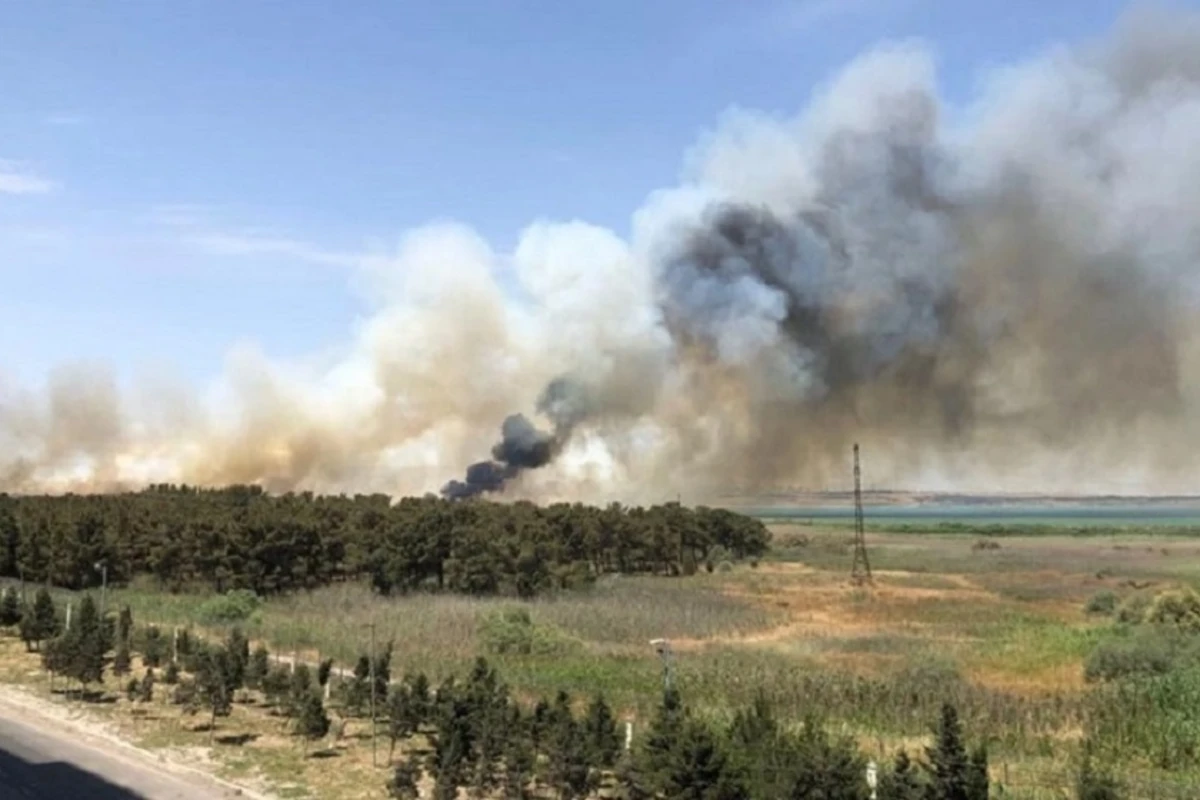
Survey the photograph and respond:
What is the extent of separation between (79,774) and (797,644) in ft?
109

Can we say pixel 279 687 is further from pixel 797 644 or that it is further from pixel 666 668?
pixel 797 644

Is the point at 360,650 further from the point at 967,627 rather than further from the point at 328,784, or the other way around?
the point at 967,627

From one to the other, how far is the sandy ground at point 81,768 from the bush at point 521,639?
17839 millimetres

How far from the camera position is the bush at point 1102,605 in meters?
69.6

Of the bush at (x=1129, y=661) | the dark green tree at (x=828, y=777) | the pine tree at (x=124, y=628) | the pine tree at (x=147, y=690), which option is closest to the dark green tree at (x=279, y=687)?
the pine tree at (x=147, y=690)

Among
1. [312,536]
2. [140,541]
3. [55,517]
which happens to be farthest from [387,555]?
[55,517]

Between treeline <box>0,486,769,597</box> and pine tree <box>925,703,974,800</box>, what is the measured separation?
57.0 m

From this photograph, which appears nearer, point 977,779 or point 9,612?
point 977,779

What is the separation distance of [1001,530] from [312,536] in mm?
147191

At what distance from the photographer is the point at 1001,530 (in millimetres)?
195875

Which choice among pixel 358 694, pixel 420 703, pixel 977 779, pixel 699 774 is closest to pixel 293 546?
pixel 358 694

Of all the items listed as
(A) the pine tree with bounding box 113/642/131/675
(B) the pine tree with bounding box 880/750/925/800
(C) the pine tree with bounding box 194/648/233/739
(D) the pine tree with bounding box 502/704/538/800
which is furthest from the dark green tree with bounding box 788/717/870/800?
(A) the pine tree with bounding box 113/642/131/675

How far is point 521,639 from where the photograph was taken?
163ft

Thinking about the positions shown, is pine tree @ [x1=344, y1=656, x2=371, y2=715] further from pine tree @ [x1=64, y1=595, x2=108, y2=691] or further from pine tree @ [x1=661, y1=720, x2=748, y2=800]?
pine tree @ [x1=661, y1=720, x2=748, y2=800]
